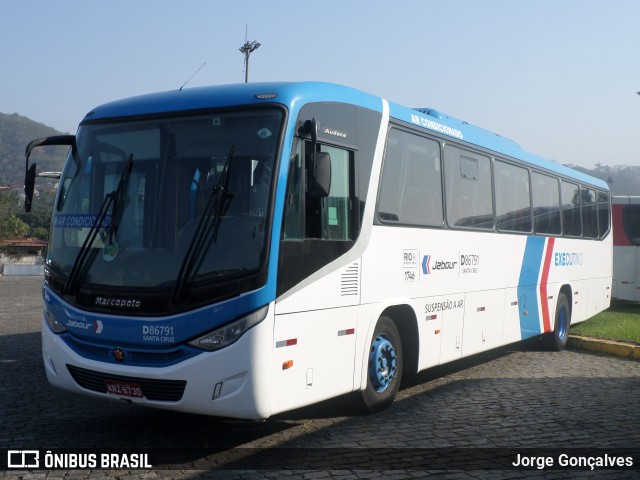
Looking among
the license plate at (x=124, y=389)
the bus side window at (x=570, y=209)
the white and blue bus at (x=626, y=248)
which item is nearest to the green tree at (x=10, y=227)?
the white and blue bus at (x=626, y=248)

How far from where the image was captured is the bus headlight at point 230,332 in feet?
21.5

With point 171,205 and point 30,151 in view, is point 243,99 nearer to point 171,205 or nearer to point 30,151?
point 171,205

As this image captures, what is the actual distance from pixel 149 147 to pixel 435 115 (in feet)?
15.4

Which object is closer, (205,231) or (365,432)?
(205,231)

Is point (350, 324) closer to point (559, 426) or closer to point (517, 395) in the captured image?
point (559, 426)

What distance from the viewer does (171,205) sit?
23.3 ft

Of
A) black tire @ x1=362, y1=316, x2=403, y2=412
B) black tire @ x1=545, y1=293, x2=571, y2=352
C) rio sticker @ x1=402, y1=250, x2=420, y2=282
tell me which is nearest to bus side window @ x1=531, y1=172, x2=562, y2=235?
black tire @ x1=545, y1=293, x2=571, y2=352

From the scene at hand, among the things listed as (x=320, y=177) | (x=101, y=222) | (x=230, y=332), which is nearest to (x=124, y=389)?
(x=230, y=332)

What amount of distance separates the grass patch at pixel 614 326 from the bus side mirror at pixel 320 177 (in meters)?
8.82

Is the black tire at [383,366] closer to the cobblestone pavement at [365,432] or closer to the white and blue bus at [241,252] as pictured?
the white and blue bus at [241,252]

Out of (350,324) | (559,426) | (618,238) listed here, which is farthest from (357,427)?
(618,238)

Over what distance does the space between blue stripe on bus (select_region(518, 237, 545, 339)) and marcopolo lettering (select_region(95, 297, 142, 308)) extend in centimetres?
750

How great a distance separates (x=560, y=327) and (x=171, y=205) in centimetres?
957

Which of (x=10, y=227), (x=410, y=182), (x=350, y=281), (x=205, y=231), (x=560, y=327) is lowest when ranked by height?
(x=560, y=327)
